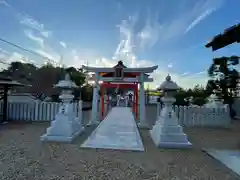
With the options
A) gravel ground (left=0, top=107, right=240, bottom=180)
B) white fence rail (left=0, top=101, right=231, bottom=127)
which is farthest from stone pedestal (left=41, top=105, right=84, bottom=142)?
white fence rail (left=0, top=101, right=231, bottom=127)

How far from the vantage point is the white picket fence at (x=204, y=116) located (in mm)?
8742

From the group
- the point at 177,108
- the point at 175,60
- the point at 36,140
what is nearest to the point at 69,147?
the point at 36,140

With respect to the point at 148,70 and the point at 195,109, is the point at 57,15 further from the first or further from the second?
the point at 195,109

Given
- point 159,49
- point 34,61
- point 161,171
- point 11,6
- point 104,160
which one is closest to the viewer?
point 161,171

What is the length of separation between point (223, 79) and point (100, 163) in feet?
35.9

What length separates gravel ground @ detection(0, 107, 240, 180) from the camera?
3055 millimetres

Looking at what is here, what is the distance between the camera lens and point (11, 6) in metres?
9.34

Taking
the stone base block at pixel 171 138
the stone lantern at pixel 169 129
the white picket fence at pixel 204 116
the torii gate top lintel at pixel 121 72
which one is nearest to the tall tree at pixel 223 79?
the white picket fence at pixel 204 116

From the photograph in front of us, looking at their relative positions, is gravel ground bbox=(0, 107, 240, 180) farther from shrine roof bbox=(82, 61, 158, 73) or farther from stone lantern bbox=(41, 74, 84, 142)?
shrine roof bbox=(82, 61, 158, 73)

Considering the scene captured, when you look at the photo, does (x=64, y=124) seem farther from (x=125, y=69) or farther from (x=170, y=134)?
(x=125, y=69)

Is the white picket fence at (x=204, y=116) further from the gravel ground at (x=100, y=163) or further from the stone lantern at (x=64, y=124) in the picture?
the stone lantern at (x=64, y=124)

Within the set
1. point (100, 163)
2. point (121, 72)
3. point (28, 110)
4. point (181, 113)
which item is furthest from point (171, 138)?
point (28, 110)

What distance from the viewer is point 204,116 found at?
347 inches

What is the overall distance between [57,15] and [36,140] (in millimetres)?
6690
